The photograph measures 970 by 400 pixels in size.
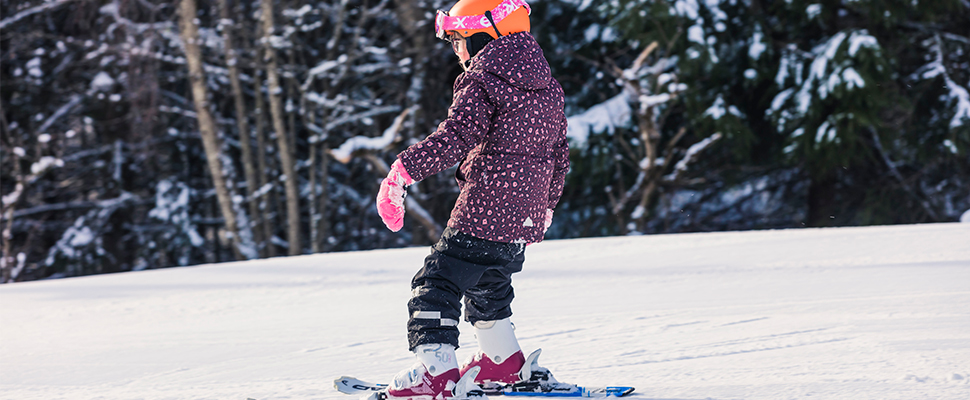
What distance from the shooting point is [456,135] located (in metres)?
1.90

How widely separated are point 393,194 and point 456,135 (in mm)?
193

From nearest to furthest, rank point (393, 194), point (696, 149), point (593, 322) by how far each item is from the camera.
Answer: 1. point (393, 194)
2. point (593, 322)
3. point (696, 149)

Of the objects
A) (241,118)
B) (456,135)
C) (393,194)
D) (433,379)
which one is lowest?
(433,379)

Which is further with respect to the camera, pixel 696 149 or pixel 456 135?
pixel 696 149

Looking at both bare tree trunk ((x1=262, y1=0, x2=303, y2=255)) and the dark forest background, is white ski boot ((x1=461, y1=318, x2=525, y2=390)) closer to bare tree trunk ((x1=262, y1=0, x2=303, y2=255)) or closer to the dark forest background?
the dark forest background

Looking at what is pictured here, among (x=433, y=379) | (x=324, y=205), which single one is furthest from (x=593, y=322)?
(x=324, y=205)

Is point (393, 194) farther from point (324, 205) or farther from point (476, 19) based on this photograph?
point (324, 205)

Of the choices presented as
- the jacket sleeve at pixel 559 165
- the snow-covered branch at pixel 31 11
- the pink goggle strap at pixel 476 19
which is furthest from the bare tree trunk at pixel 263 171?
the pink goggle strap at pixel 476 19

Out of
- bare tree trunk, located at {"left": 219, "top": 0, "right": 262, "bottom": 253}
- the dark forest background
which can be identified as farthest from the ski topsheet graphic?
bare tree trunk, located at {"left": 219, "top": 0, "right": 262, "bottom": 253}

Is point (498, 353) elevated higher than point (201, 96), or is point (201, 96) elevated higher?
point (201, 96)

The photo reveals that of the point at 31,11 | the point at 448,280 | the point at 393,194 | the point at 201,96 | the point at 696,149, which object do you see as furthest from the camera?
the point at 31,11

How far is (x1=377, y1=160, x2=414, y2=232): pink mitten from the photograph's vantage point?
1852 mm

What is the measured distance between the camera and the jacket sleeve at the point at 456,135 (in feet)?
6.08

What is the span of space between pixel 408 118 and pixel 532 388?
7821mm
